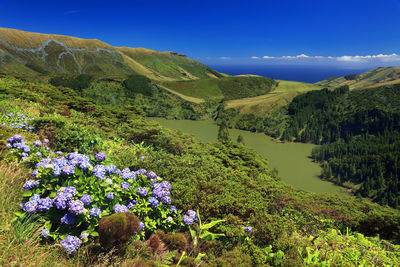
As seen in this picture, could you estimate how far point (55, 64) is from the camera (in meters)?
172

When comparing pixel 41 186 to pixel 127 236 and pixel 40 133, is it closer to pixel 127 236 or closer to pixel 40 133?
pixel 127 236

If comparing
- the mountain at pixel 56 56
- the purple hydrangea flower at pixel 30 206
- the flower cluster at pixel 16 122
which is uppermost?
the mountain at pixel 56 56

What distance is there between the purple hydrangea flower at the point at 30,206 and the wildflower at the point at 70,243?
22.0 inches

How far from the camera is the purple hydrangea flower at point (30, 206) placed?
8.91 feet

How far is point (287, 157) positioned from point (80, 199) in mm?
66583

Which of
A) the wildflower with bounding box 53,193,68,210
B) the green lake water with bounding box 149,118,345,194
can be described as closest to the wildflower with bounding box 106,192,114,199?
the wildflower with bounding box 53,193,68,210

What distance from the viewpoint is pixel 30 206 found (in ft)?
8.97

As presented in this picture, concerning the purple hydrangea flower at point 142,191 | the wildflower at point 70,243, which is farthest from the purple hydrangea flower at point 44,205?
the purple hydrangea flower at point 142,191

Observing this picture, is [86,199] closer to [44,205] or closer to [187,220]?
[44,205]

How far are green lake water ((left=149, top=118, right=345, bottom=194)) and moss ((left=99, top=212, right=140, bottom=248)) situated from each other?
136 feet

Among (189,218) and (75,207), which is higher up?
(75,207)

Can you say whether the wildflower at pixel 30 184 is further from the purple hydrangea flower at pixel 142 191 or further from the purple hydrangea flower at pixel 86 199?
the purple hydrangea flower at pixel 142 191

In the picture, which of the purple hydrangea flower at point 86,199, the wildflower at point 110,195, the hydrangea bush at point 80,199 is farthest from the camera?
the wildflower at point 110,195

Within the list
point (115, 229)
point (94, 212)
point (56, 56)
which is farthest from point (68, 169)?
point (56, 56)
